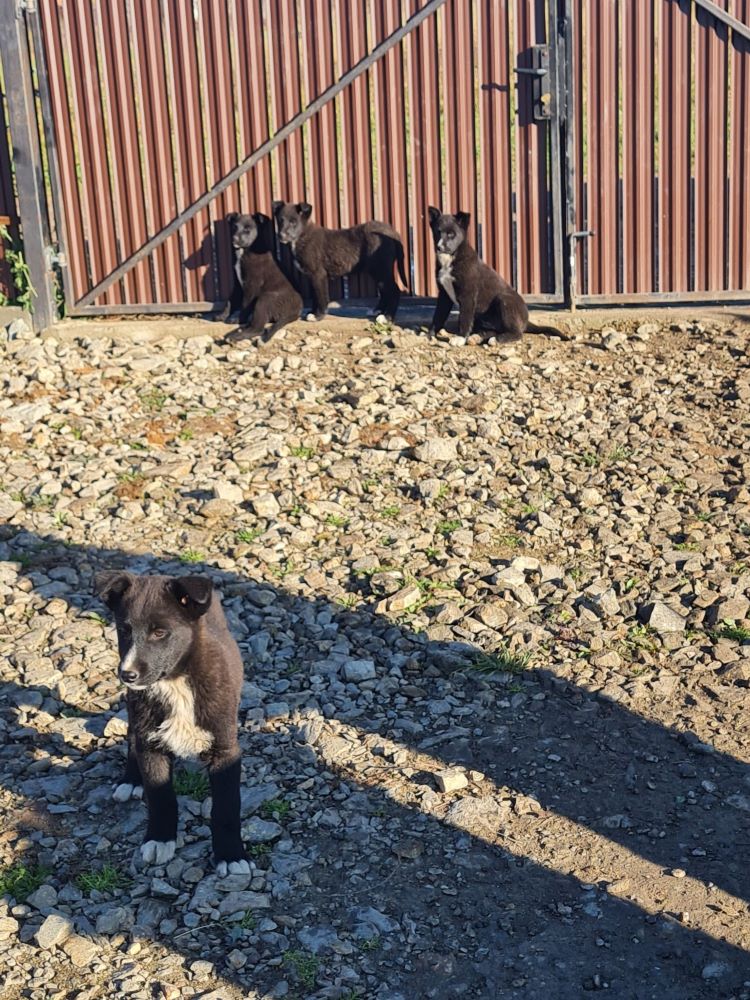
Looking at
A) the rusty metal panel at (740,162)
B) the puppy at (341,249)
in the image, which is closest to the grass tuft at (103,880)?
the puppy at (341,249)

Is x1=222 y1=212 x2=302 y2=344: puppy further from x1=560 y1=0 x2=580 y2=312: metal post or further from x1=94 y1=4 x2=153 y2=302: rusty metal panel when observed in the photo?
x1=560 y1=0 x2=580 y2=312: metal post

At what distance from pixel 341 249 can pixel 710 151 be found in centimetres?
332

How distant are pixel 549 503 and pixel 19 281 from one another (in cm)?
604

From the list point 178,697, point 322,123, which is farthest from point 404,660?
point 322,123

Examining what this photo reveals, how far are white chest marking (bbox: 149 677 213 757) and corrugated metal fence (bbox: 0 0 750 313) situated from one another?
713 cm

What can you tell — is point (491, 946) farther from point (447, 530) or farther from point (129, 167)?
point (129, 167)

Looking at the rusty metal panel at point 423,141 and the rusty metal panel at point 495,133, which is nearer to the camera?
the rusty metal panel at point 495,133

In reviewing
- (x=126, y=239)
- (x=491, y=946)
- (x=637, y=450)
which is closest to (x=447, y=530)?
(x=637, y=450)

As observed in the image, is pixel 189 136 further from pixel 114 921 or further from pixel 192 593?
pixel 114 921

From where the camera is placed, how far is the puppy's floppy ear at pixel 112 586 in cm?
461

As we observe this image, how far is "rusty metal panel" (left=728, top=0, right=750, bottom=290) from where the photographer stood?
10.5 meters

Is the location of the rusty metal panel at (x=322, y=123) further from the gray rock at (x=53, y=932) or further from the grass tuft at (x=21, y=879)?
the gray rock at (x=53, y=932)

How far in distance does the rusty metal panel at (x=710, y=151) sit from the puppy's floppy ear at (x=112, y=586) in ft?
24.8

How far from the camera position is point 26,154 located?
11109mm
